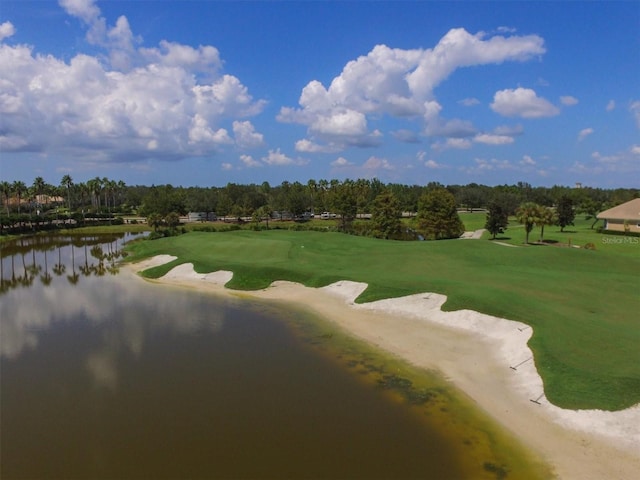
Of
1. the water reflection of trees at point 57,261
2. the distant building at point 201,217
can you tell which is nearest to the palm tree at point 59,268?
the water reflection of trees at point 57,261

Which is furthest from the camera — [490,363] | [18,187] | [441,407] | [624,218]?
[18,187]

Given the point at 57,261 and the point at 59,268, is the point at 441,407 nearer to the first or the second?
the point at 59,268

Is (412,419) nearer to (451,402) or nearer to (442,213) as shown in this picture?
(451,402)

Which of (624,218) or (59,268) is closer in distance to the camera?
(59,268)

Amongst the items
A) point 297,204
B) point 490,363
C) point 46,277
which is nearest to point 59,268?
point 46,277

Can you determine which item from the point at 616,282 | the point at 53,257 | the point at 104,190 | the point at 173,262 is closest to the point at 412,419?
the point at 616,282

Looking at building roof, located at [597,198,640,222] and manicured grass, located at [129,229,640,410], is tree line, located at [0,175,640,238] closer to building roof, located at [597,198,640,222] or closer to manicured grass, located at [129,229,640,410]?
building roof, located at [597,198,640,222]

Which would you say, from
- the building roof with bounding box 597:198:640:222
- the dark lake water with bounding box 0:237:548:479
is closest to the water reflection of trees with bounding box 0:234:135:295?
the dark lake water with bounding box 0:237:548:479
